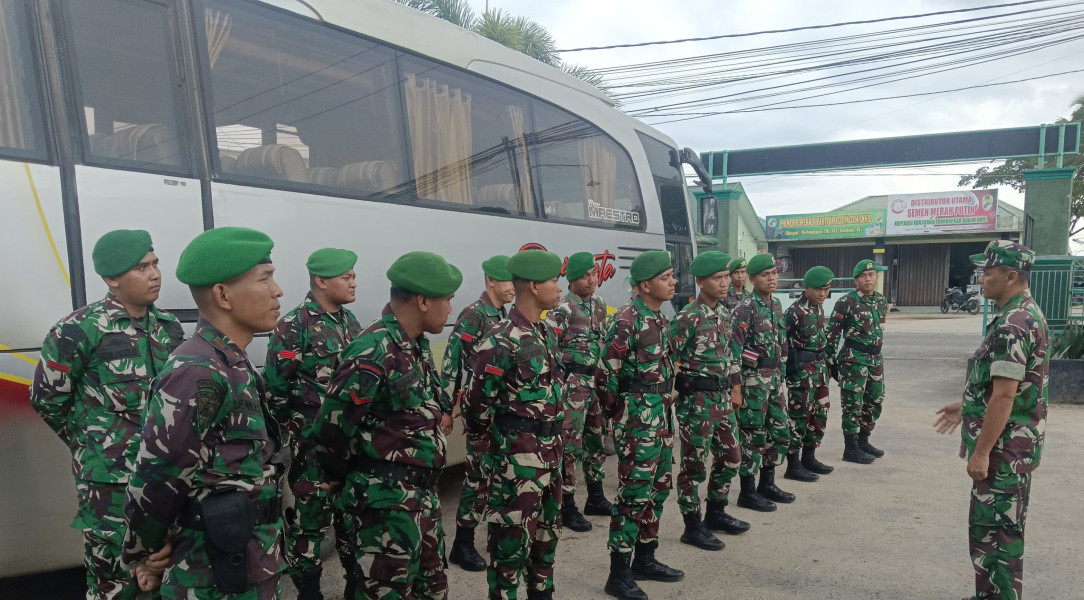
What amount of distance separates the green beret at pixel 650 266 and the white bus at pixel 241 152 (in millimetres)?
1402

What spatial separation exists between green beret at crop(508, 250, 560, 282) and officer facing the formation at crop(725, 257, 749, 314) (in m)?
3.18

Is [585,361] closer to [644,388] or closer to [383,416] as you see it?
[644,388]

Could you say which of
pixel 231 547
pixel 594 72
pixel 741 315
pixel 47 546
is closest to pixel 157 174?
pixel 47 546

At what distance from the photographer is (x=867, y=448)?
20.4 feet

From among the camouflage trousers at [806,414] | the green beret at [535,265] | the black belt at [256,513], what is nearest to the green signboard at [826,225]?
the camouflage trousers at [806,414]

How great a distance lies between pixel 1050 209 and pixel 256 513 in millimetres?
13410

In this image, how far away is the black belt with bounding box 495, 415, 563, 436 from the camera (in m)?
2.86

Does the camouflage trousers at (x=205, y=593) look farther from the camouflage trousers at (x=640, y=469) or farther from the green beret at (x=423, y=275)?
the camouflage trousers at (x=640, y=469)

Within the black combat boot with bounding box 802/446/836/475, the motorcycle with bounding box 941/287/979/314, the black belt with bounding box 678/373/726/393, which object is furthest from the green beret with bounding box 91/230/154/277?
the motorcycle with bounding box 941/287/979/314

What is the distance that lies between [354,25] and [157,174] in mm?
1615

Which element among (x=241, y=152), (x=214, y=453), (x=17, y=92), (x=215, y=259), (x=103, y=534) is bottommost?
(x=103, y=534)

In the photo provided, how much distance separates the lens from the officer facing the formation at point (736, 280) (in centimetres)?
577

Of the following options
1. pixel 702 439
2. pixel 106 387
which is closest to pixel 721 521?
pixel 702 439

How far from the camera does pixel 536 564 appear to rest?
296 cm
